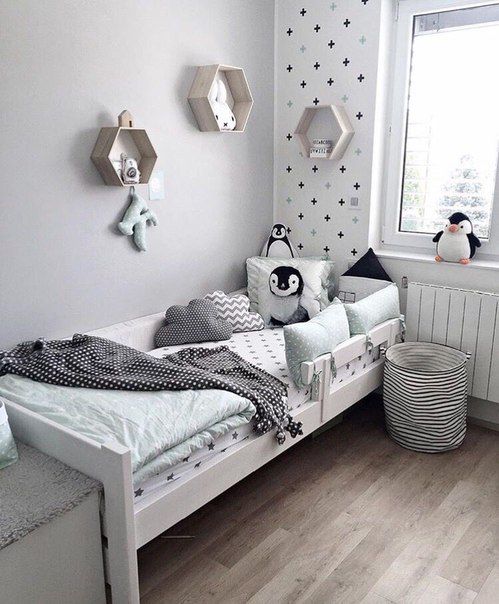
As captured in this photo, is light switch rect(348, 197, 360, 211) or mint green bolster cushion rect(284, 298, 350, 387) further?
light switch rect(348, 197, 360, 211)

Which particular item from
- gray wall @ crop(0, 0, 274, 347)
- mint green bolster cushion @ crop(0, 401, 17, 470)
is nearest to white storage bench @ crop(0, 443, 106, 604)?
mint green bolster cushion @ crop(0, 401, 17, 470)

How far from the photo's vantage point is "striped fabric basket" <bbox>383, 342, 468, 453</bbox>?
267 cm

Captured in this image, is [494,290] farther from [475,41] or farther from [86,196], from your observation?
[86,196]

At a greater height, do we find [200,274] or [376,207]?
[376,207]

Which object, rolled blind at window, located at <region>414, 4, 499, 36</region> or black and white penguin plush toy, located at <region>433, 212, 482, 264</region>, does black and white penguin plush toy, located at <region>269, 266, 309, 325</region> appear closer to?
black and white penguin plush toy, located at <region>433, 212, 482, 264</region>

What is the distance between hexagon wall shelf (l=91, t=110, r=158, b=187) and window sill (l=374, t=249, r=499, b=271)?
1.34 metres

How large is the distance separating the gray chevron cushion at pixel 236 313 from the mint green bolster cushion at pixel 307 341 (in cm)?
55

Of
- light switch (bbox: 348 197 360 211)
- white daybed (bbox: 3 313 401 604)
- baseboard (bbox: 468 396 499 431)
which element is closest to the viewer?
white daybed (bbox: 3 313 401 604)

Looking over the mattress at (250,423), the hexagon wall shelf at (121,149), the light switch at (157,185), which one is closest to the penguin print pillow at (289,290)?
the mattress at (250,423)

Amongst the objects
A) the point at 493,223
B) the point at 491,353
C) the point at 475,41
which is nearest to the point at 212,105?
the point at 475,41

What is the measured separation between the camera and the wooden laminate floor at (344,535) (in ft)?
6.22

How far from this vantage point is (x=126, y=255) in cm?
272

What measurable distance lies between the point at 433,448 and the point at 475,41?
1933 millimetres

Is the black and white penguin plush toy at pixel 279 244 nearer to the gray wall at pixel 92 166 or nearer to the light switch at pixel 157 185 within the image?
the gray wall at pixel 92 166
